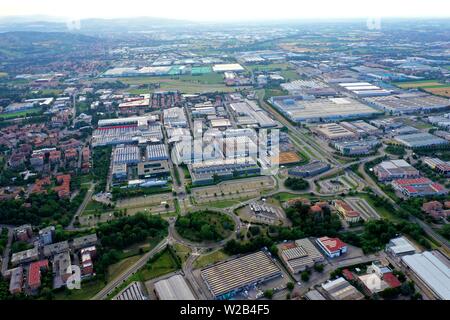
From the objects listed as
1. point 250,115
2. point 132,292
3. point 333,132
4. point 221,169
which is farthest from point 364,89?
point 132,292

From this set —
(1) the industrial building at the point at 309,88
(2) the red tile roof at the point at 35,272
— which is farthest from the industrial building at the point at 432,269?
(1) the industrial building at the point at 309,88

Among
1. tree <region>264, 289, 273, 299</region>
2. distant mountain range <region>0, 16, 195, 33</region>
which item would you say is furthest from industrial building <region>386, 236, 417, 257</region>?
distant mountain range <region>0, 16, 195, 33</region>

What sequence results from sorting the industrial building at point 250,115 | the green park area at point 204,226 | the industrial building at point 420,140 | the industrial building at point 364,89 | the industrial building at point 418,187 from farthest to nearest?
1. the industrial building at point 364,89
2. the industrial building at point 250,115
3. the industrial building at point 420,140
4. the industrial building at point 418,187
5. the green park area at point 204,226

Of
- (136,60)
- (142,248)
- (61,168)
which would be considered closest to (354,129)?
(142,248)

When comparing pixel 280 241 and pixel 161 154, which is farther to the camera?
pixel 161 154

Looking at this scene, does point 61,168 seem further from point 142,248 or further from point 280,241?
point 280,241

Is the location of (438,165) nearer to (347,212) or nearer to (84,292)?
(347,212)

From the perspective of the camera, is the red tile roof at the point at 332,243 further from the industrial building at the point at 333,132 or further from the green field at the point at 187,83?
the green field at the point at 187,83
